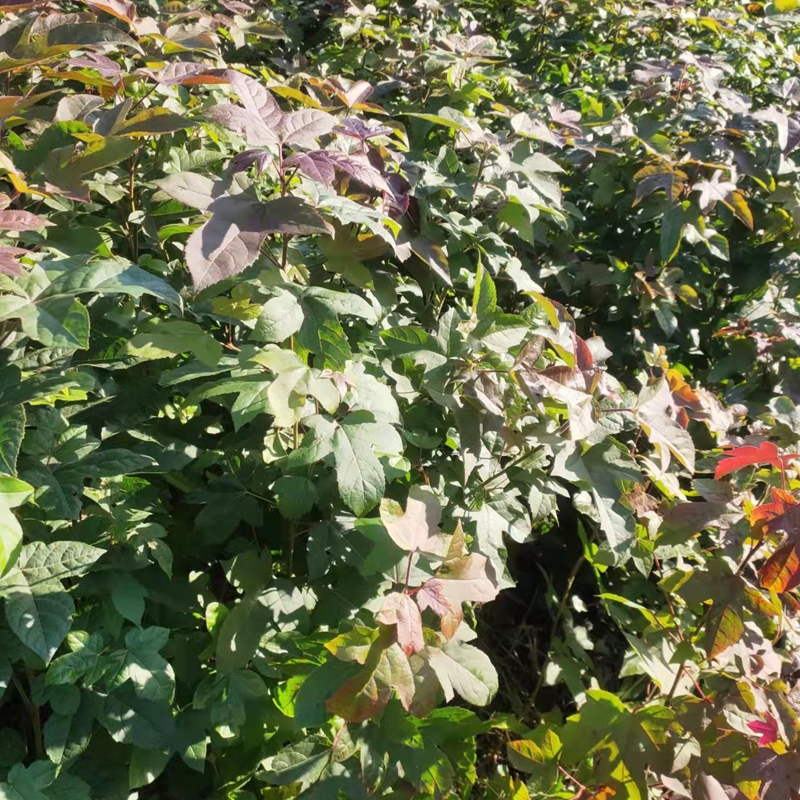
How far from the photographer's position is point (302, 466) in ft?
4.93

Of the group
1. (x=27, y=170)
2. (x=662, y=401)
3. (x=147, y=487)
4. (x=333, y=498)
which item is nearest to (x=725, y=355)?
(x=662, y=401)

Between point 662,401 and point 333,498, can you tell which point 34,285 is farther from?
point 662,401

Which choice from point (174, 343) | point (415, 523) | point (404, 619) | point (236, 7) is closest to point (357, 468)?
point (415, 523)

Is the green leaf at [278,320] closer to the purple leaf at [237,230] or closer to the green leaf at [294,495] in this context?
the purple leaf at [237,230]

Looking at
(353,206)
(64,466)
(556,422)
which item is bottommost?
(64,466)

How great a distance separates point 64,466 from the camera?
4.52 feet

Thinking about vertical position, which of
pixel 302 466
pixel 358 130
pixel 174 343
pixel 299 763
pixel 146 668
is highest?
pixel 358 130

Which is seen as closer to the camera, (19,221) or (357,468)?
(19,221)

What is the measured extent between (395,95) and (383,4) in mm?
816

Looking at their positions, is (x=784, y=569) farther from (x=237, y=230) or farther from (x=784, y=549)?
(x=237, y=230)

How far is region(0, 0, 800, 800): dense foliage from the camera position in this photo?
132 cm

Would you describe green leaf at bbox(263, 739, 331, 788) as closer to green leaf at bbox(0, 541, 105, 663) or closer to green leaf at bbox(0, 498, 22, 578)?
green leaf at bbox(0, 541, 105, 663)

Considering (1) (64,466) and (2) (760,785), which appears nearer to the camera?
(1) (64,466)

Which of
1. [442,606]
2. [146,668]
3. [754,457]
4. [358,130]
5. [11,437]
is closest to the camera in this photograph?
[11,437]
